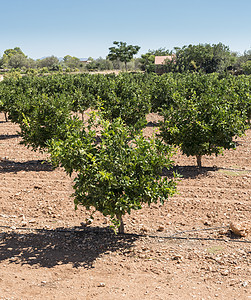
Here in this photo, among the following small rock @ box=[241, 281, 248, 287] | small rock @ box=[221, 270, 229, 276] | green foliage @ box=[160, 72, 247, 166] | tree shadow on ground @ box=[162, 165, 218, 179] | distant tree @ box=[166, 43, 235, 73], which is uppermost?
distant tree @ box=[166, 43, 235, 73]

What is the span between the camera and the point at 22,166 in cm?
1466

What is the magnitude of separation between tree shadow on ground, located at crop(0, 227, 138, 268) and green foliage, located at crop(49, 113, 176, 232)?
39.8 inches

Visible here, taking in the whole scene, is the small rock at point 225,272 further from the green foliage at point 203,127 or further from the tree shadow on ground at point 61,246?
the green foliage at point 203,127

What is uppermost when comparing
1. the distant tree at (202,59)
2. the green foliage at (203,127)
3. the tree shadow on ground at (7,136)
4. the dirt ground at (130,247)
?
the distant tree at (202,59)

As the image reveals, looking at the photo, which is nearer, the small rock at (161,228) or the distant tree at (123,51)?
the small rock at (161,228)

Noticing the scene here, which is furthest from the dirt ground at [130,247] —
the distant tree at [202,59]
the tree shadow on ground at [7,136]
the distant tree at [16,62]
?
the distant tree at [16,62]

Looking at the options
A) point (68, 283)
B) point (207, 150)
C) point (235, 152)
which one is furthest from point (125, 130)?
point (235, 152)

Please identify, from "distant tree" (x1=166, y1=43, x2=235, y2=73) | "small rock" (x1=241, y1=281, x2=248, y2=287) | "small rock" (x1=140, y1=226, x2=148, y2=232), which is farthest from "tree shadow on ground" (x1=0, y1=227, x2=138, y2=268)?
"distant tree" (x1=166, y1=43, x2=235, y2=73)

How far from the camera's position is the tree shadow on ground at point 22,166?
14055 millimetres

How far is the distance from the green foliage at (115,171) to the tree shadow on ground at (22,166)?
22.8 ft

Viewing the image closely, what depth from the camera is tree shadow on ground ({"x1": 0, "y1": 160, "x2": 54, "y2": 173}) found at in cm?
1405

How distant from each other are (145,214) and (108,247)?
2.04m

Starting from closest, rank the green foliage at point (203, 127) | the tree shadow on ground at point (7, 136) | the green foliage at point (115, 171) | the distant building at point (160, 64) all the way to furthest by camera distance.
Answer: the green foliage at point (115, 171) < the green foliage at point (203, 127) < the tree shadow on ground at point (7, 136) < the distant building at point (160, 64)

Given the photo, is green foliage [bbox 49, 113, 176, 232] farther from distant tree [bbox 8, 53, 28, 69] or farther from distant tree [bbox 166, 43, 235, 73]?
distant tree [bbox 8, 53, 28, 69]
